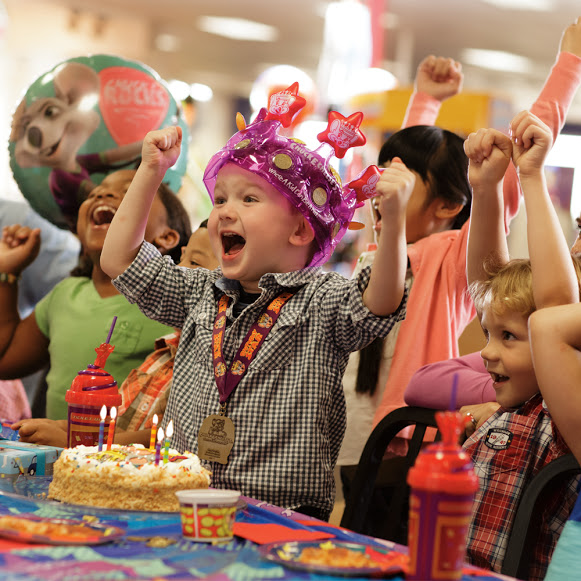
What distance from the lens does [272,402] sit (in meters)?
1.50

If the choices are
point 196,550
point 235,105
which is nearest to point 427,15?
point 235,105

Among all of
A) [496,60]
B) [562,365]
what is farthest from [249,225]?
[496,60]

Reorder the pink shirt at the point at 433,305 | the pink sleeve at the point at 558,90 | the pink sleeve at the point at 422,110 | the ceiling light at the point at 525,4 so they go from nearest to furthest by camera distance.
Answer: the pink sleeve at the point at 558,90 → the pink shirt at the point at 433,305 → the pink sleeve at the point at 422,110 → the ceiling light at the point at 525,4

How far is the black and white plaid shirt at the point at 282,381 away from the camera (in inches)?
57.5

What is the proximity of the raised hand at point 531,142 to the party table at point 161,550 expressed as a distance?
2.20 ft

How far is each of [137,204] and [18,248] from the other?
3.35ft

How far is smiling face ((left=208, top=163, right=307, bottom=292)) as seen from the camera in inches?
61.4

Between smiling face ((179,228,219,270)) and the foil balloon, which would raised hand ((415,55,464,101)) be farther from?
smiling face ((179,228,219,270))

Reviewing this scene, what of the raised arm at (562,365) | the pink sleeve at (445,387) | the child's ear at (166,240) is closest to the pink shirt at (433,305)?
the pink sleeve at (445,387)

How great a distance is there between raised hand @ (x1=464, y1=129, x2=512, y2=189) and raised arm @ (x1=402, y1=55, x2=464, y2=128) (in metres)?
1.06

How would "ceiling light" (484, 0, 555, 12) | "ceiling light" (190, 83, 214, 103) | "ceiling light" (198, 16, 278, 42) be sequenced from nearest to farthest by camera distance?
"ceiling light" (484, 0, 555, 12) < "ceiling light" (198, 16, 278, 42) < "ceiling light" (190, 83, 214, 103)

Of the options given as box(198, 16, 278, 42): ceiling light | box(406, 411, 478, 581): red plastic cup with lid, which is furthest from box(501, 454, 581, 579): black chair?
box(198, 16, 278, 42): ceiling light

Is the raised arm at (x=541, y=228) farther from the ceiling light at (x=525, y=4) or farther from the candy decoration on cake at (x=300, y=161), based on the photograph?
the ceiling light at (x=525, y=4)

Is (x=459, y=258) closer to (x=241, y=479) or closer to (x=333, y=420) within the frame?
(x=333, y=420)
